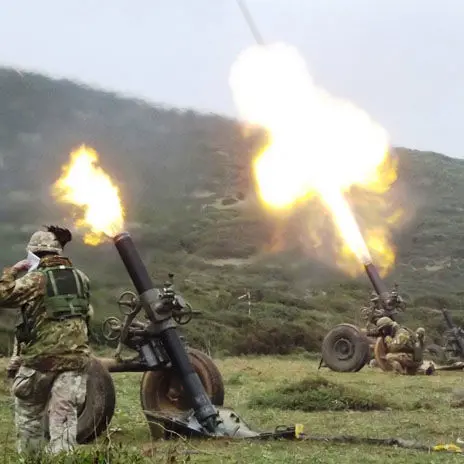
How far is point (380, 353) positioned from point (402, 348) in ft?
2.64

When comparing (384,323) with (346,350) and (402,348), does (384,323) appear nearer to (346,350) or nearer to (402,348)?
(402,348)

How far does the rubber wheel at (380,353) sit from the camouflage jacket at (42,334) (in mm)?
15620

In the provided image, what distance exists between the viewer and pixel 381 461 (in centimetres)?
805

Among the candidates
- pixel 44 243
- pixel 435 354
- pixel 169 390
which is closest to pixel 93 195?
pixel 169 390

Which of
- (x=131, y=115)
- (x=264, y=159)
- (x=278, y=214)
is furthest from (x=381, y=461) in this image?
(x=131, y=115)

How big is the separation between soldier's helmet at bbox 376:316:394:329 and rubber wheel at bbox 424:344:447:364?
557 cm

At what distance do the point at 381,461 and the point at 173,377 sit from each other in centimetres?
324

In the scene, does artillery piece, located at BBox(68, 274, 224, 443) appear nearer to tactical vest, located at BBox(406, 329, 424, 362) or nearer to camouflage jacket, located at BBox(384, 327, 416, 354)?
camouflage jacket, located at BBox(384, 327, 416, 354)

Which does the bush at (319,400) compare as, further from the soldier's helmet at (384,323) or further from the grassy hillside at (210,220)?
the grassy hillside at (210,220)

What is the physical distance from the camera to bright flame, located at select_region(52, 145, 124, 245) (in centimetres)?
1078

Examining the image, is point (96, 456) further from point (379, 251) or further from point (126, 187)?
point (126, 187)

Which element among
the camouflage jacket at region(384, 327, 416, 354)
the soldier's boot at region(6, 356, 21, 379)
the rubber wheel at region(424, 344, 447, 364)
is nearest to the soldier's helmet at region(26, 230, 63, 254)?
the soldier's boot at region(6, 356, 21, 379)

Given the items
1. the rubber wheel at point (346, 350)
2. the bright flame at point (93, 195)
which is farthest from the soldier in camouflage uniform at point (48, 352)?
the rubber wheel at point (346, 350)

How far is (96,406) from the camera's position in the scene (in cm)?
938
